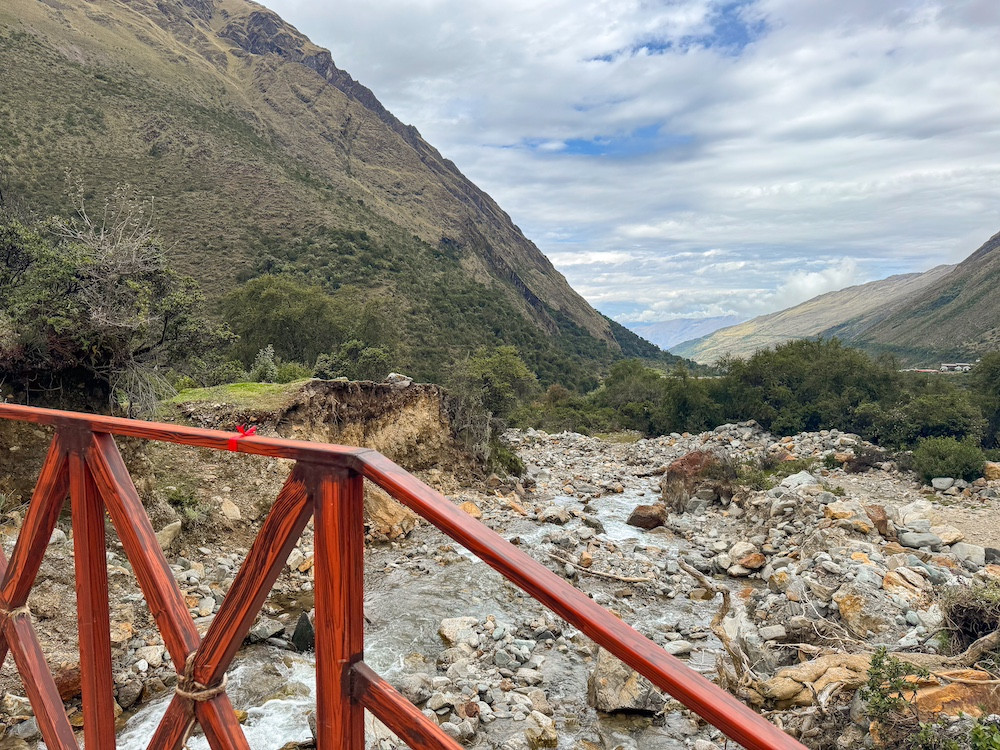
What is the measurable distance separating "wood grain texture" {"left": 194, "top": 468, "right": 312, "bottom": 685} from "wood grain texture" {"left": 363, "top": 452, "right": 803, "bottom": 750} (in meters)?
0.18

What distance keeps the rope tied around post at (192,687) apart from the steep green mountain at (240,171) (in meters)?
21.3

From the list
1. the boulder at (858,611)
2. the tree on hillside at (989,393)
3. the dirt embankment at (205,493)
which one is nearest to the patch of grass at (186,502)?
the dirt embankment at (205,493)

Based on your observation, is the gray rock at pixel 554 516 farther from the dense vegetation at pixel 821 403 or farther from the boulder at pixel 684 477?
the dense vegetation at pixel 821 403

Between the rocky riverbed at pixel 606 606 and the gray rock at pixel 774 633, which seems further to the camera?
the gray rock at pixel 774 633

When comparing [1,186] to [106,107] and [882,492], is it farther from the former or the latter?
[882,492]

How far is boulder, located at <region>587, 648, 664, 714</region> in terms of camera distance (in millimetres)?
5105

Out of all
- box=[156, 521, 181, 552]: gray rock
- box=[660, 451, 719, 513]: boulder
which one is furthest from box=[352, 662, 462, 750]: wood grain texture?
box=[660, 451, 719, 513]: boulder

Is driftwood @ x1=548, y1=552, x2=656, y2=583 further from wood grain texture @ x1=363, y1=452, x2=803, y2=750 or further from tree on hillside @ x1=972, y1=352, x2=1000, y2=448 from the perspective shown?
tree on hillside @ x1=972, y1=352, x2=1000, y2=448

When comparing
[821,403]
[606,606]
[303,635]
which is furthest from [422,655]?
[821,403]

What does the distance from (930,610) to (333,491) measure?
7665mm

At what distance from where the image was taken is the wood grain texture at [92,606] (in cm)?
136

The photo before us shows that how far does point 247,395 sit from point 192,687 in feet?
33.6

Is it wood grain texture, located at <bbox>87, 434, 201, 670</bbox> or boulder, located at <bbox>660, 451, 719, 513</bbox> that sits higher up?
wood grain texture, located at <bbox>87, 434, 201, 670</bbox>

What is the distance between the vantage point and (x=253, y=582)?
114 centimetres
